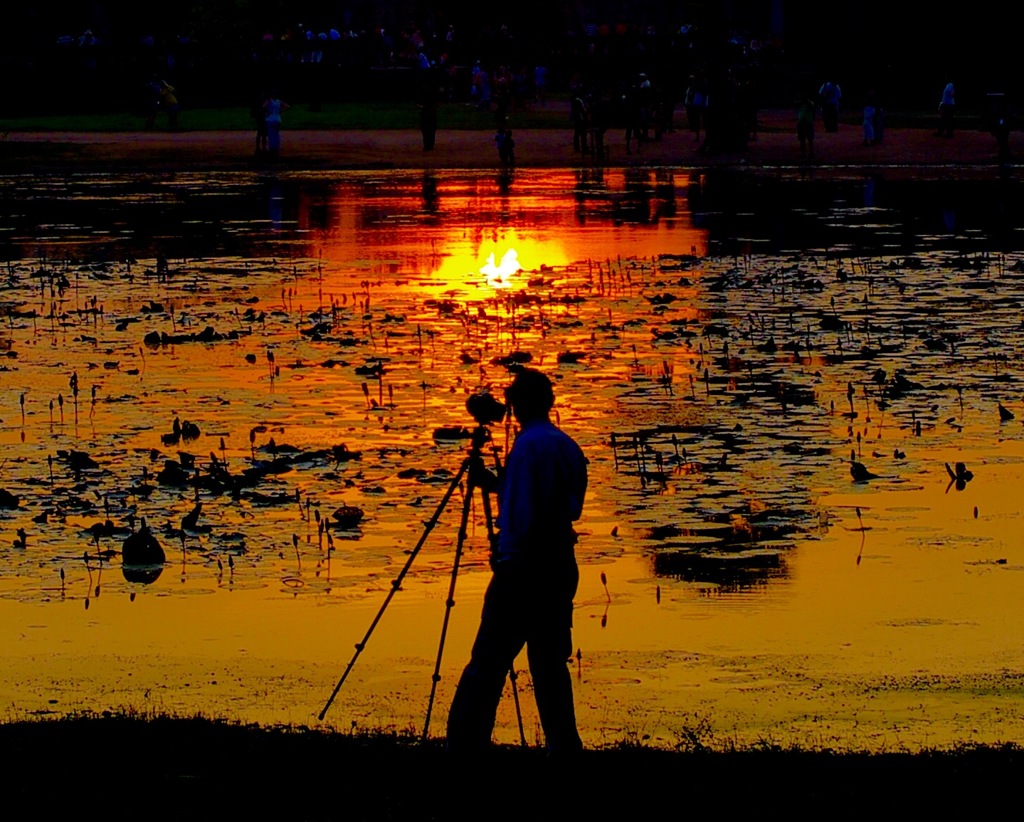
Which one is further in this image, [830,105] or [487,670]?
[830,105]

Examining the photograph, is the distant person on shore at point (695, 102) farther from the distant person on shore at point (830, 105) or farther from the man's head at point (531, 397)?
the man's head at point (531, 397)

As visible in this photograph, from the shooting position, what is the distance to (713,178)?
50.3 meters

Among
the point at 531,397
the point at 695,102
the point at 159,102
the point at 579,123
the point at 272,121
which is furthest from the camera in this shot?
the point at 159,102

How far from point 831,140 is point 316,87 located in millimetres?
28021

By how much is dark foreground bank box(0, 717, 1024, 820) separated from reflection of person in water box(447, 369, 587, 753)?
7.5 inches

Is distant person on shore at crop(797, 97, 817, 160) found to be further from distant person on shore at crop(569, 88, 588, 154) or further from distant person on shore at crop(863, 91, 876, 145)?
distant person on shore at crop(569, 88, 588, 154)

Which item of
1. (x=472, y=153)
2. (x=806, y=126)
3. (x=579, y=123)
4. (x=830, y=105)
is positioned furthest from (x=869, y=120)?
(x=472, y=153)

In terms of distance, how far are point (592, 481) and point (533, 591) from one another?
6.53 m

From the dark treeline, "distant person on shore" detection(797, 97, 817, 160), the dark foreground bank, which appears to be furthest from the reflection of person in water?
the dark treeline

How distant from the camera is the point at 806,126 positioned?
54.2 m

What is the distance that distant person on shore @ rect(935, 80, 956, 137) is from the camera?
60.0 metres

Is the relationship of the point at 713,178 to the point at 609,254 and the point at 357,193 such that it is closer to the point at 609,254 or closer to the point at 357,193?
the point at 357,193

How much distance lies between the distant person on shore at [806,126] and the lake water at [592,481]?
21919 millimetres

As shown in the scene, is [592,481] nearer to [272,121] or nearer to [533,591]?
[533,591]
